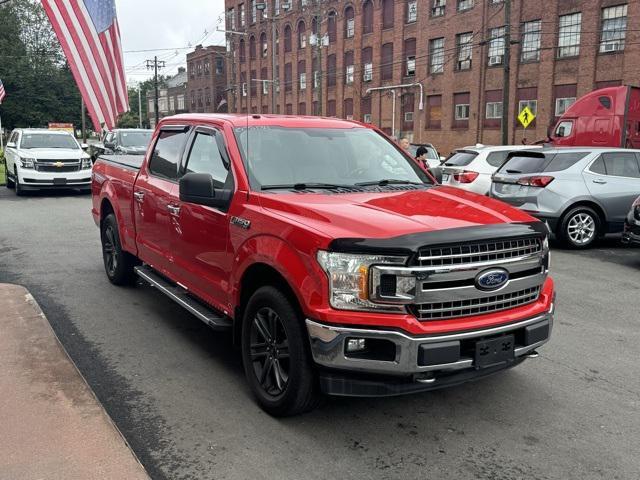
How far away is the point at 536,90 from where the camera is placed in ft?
112

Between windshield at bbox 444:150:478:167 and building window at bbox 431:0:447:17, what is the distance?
28413mm

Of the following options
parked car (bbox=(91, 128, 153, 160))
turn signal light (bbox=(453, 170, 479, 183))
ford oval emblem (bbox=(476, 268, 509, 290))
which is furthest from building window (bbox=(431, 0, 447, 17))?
ford oval emblem (bbox=(476, 268, 509, 290))

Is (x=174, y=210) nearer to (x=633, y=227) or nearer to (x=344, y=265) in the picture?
(x=344, y=265)

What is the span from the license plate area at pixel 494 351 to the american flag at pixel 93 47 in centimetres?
1103

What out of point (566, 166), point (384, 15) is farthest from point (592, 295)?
point (384, 15)

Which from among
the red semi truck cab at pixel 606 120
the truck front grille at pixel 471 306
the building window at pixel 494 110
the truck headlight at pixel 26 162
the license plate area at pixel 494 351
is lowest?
the license plate area at pixel 494 351

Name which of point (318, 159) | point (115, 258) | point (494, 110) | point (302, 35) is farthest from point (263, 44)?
point (318, 159)

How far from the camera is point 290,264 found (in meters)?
3.61

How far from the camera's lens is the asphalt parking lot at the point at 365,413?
133 inches

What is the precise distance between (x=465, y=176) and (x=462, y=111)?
1060 inches

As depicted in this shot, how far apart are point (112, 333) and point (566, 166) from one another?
808 cm

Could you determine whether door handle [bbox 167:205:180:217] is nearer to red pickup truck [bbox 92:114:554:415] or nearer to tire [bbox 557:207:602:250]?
red pickup truck [bbox 92:114:554:415]

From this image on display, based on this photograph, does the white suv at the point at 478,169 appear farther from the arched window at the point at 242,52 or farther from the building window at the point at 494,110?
the arched window at the point at 242,52

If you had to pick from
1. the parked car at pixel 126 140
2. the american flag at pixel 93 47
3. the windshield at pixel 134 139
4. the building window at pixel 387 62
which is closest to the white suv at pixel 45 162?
the parked car at pixel 126 140
